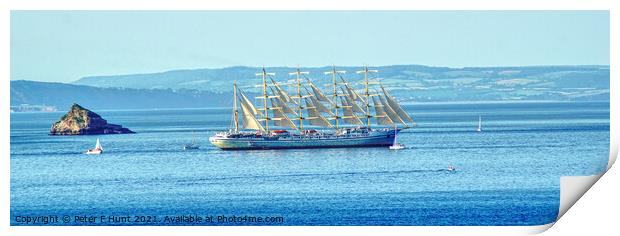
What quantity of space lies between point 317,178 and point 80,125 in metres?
28.6

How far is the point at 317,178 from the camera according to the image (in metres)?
45.8

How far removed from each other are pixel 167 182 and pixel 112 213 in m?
6.58

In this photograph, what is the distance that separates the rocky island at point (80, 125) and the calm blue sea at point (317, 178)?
1.90 metres

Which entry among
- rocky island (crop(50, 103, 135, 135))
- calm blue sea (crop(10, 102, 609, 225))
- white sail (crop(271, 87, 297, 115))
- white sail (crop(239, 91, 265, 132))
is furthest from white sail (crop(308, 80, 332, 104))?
rocky island (crop(50, 103, 135, 135))

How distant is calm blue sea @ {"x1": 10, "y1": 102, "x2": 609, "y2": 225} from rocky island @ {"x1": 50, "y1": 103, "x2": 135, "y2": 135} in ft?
6.24

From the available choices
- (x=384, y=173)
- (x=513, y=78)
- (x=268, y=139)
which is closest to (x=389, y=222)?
(x=384, y=173)

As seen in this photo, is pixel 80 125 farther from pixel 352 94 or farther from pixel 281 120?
pixel 352 94

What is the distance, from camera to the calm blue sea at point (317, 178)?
1517 inches

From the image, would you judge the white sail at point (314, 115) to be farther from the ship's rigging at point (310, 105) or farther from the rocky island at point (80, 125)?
the rocky island at point (80, 125)

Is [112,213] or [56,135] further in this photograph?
[56,135]

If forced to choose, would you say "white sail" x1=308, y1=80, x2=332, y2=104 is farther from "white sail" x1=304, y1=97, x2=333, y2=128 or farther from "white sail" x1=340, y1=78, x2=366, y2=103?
"white sail" x1=340, y1=78, x2=366, y2=103

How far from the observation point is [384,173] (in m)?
47.2

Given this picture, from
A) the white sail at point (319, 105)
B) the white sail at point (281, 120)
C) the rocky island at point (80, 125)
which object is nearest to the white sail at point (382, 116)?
the white sail at point (319, 105)
